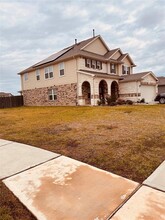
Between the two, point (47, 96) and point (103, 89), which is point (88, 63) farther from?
point (47, 96)

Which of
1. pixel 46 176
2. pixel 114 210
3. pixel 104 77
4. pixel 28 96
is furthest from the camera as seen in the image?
pixel 28 96

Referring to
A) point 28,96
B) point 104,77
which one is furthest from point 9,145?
point 28,96

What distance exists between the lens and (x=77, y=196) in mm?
2350

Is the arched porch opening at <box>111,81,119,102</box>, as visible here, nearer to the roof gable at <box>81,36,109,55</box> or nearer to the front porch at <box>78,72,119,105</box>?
the front porch at <box>78,72,119,105</box>

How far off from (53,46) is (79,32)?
6.38 metres

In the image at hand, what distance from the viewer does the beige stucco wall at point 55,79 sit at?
18.8 m

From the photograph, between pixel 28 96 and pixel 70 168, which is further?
pixel 28 96

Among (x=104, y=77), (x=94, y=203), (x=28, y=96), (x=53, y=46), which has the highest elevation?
(x=53, y=46)

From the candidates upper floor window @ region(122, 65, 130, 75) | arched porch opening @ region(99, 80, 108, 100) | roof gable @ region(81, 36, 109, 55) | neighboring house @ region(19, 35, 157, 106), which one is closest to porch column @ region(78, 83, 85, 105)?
neighboring house @ region(19, 35, 157, 106)

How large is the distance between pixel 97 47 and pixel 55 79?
7.01 metres

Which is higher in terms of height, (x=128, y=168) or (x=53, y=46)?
(x=53, y=46)

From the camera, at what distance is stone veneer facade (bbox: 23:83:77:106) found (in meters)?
19.0

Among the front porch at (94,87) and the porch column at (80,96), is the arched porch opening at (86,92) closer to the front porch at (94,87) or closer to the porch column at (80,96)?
the front porch at (94,87)

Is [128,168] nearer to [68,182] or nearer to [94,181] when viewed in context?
[94,181]
